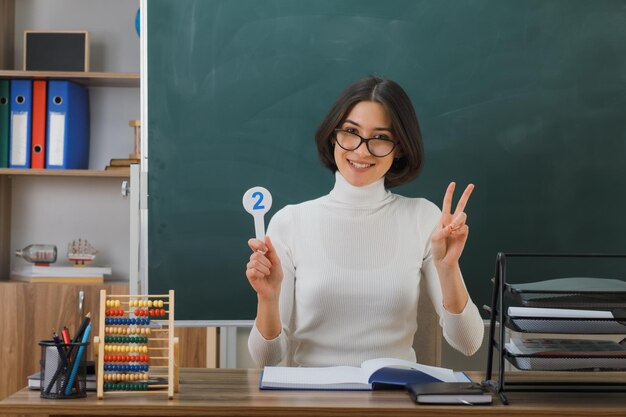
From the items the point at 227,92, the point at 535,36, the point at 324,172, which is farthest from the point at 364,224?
the point at 535,36

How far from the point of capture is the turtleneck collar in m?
2.41

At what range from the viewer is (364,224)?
7.98ft

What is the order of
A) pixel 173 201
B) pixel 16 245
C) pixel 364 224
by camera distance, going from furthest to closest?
pixel 16 245 < pixel 173 201 < pixel 364 224

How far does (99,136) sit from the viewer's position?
381 centimetres

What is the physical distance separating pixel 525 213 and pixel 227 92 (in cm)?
119

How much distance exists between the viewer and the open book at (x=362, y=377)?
1.69 m

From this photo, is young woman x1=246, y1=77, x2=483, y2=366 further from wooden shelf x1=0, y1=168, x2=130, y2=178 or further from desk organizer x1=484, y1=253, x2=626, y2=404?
wooden shelf x1=0, y1=168, x2=130, y2=178

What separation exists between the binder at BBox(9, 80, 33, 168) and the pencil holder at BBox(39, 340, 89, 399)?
6.84ft

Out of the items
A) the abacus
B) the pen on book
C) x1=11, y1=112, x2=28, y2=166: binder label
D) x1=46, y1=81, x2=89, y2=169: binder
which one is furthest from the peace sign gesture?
x1=11, y1=112, x2=28, y2=166: binder label

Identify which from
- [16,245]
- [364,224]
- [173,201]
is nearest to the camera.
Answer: [364,224]

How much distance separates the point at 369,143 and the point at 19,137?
1.88 metres

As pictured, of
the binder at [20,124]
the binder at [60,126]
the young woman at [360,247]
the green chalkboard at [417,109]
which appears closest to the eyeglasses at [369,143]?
the young woman at [360,247]

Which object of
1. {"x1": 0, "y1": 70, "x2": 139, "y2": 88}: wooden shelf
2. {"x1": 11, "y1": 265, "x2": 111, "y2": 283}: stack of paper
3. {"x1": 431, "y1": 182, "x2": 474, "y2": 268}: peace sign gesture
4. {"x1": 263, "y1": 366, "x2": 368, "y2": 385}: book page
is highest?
{"x1": 0, "y1": 70, "x2": 139, "y2": 88}: wooden shelf

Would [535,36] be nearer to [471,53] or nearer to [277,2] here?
[471,53]
